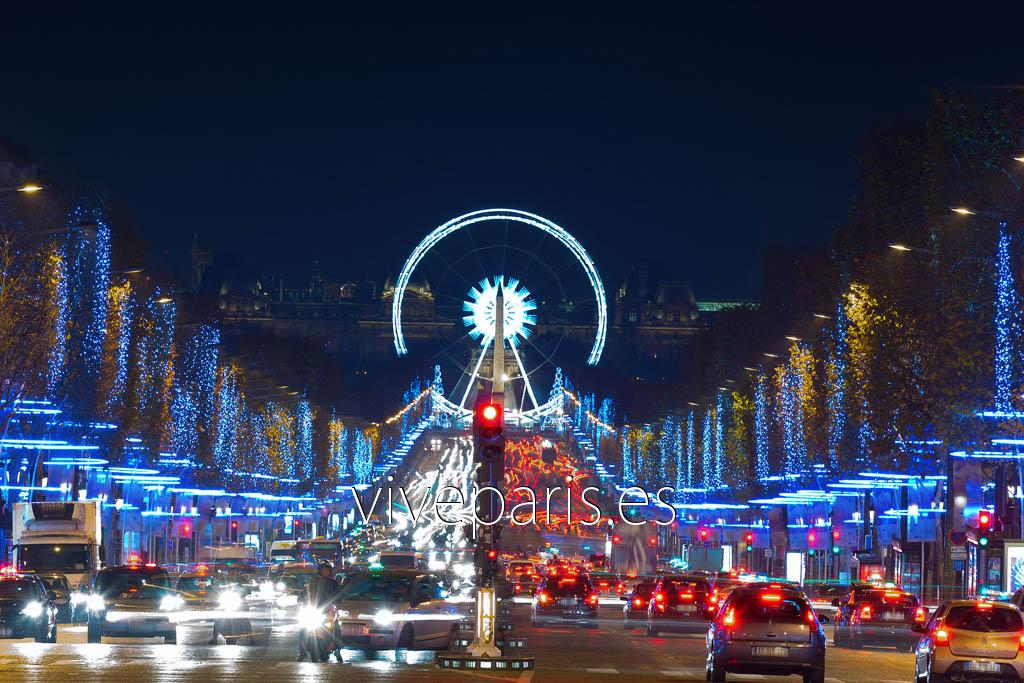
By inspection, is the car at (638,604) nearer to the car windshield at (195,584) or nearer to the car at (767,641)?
the car windshield at (195,584)

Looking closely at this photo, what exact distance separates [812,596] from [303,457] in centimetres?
8140

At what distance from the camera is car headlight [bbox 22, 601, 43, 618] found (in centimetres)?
5034

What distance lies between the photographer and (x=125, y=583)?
50562mm

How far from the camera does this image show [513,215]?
13062 centimetres

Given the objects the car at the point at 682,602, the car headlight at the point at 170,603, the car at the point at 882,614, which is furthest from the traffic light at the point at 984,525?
the car headlight at the point at 170,603

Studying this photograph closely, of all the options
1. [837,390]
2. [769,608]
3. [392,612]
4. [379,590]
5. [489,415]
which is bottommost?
[392,612]

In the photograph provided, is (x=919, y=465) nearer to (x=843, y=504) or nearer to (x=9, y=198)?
(x=843, y=504)

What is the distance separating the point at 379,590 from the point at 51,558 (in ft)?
101

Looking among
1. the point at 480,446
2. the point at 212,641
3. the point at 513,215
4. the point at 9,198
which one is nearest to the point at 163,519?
the point at 513,215

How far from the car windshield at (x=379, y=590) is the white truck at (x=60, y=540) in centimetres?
2925

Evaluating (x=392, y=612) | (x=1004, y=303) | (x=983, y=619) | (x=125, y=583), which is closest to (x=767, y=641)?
(x=983, y=619)

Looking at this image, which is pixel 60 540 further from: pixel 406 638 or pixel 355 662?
pixel 355 662

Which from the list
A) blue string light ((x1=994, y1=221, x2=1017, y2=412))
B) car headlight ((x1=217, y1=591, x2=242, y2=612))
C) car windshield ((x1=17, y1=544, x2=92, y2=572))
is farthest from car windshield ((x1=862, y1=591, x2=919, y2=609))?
car windshield ((x1=17, y1=544, x2=92, y2=572))

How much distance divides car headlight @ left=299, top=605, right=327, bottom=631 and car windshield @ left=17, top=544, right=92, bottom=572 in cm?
3253
